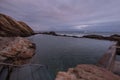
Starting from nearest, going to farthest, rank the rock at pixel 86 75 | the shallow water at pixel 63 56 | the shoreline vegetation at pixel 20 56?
the rock at pixel 86 75, the shoreline vegetation at pixel 20 56, the shallow water at pixel 63 56

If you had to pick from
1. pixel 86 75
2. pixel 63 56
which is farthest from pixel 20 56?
pixel 86 75

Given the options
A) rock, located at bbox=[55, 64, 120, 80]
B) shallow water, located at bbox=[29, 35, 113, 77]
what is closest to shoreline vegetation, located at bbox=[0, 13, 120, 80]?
rock, located at bbox=[55, 64, 120, 80]

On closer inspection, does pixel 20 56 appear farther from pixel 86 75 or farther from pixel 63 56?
pixel 86 75

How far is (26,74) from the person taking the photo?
6.49 metres

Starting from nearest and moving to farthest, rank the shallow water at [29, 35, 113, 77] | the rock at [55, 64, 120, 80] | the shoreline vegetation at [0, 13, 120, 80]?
1. the rock at [55, 64, 120, 80]
2. the shoreline vegetation at [0, 13, 120, 80]
3. the shallow water at [29, 35, 113, 77]

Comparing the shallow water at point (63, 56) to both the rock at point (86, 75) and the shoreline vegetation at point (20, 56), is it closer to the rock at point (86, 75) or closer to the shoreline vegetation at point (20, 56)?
the shoreline vegetation at point (20, 56)

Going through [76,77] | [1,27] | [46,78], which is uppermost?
[1,27]

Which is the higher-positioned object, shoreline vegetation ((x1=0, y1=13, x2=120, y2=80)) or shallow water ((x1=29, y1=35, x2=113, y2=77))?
shoreline vegetation ((x1=0, y1=13, x2=120, y2=80))

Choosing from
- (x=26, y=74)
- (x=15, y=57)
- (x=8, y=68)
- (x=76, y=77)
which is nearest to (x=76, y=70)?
(x=76, y=77)

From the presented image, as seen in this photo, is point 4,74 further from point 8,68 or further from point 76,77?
point 76,77

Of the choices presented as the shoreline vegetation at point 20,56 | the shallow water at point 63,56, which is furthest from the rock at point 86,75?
the shallow water at point 63,56

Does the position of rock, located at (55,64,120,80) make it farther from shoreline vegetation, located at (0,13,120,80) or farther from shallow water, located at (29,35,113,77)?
shallow water, located at (29,35,113,77)

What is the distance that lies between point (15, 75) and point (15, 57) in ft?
15.3

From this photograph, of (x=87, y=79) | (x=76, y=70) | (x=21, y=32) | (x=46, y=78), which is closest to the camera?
(x=87, y=79)
